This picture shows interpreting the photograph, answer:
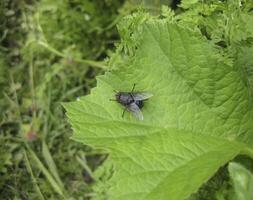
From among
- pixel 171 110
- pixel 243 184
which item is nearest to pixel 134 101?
pixel 171 110

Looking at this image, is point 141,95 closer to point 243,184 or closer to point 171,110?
point 171,110

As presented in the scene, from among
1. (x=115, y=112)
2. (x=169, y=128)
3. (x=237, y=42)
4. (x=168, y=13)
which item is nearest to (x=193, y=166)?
(x=169, y=128)

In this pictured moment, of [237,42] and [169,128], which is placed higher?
[237,42]

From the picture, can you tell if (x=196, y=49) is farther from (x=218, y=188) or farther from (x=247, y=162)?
(x=218, y=188)

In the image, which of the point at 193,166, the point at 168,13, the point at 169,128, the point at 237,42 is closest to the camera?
the point at 193,166

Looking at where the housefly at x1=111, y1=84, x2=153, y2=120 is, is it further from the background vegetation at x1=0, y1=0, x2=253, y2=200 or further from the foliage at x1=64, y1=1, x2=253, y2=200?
the background vegetation at x1=0, y1=0, x2=253, y2=200

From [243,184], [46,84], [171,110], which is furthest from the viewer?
[46,84]
